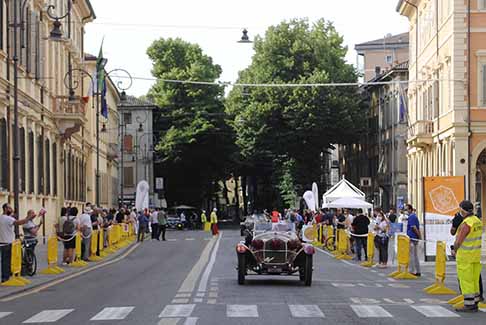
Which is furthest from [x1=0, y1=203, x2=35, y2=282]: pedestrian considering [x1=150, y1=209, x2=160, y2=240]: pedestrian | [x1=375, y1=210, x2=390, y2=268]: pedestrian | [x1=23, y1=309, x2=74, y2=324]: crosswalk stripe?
[x1=150, y1=209, x2=160, y2=240]: pedestrian

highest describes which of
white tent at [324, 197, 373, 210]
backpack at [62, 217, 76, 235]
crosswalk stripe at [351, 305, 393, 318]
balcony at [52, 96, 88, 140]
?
balcony at [52, 96, 88, 140]

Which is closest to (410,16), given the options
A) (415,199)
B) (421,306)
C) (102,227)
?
(415,199)

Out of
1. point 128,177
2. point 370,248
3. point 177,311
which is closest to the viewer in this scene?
point 177,311

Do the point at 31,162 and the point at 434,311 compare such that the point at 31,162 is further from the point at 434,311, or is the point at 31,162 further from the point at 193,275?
the point at 434,311

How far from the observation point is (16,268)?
2528 cm

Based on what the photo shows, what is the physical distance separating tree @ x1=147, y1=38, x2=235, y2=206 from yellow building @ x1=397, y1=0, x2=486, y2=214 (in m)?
32.8

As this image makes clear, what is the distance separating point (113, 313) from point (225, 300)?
2678 mm

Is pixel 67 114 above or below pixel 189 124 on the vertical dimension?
below

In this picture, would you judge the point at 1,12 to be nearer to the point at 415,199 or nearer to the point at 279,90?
the point at 415,199

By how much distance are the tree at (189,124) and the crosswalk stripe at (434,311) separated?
239 feet

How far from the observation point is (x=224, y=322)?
1531cm

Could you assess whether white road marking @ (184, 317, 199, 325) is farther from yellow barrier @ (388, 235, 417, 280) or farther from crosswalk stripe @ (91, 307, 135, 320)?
yellow barrier @ (388, 235, 417, 280)

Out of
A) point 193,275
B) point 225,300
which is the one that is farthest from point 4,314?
point 193,275

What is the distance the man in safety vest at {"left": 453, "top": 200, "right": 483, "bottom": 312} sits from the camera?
17.9 m
